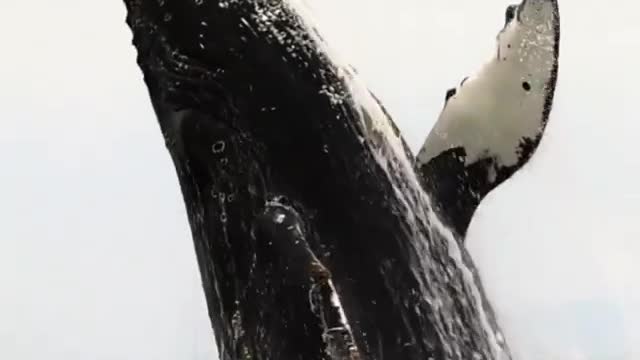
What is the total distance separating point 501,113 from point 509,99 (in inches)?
1.8

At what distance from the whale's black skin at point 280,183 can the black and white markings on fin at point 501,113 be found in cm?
31

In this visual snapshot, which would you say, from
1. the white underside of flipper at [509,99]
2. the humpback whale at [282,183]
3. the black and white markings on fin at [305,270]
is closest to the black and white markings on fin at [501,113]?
the white underside of flipper at [509,99]

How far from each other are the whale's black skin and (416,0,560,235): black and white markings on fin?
31 centimetres

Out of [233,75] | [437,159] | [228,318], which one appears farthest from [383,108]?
[228,318]

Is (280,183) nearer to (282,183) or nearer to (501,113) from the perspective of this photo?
(282,183)

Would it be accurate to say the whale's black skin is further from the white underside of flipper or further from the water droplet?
the white underside of flipper

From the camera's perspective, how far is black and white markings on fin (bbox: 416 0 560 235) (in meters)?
3.53

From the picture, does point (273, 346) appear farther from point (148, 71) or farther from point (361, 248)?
point (148, 71)

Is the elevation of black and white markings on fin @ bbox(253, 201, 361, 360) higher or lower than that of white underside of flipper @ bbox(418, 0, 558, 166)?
lower

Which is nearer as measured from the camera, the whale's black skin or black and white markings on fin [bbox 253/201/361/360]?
black and white markings on fin [bbox 253/201/361/360]

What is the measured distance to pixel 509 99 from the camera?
3.58 m

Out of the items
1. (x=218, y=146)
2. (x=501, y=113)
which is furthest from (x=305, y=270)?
(x=501, y=113)

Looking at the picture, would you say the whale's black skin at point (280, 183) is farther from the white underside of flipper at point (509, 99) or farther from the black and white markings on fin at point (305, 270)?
the white underside of flipper at point (509, 99)

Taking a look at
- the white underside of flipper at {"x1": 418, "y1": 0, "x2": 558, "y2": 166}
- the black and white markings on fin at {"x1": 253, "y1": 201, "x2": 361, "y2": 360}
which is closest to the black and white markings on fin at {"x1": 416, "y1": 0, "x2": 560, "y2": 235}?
the white underside of flipper at {"x1": 418, "y1": 0, "x2": 558, "y2": 166}
